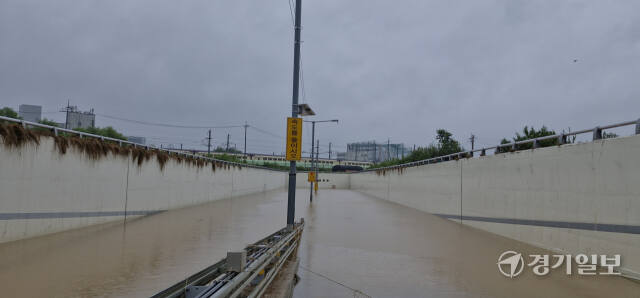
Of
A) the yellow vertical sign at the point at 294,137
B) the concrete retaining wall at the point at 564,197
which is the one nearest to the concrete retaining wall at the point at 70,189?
the yellow vertical sign at the point at 294,137

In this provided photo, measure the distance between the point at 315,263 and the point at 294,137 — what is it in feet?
11.4

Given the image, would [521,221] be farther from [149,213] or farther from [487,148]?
[149,213]

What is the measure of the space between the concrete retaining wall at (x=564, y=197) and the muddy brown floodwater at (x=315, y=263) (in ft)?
2.03

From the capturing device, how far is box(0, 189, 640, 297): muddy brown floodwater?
6852mm

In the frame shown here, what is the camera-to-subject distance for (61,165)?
39.7 feet

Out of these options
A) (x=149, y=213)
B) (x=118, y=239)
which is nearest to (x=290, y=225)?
(x=118, y=239)

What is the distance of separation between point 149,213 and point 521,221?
15.6m

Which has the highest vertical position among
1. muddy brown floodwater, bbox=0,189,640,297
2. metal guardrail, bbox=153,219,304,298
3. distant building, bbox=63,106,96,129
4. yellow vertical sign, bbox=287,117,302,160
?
distant building, bbox=63,106,96,129

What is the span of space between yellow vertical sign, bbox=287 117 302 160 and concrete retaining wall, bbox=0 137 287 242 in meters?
7.12

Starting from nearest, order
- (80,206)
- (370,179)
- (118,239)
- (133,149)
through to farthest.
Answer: (118,239)
(80,206)
(133,149)
(370,179)

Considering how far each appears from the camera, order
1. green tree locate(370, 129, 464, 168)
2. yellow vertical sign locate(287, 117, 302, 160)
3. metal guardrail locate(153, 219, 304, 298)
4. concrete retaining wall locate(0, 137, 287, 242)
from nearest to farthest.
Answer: metal guardrail locate(153, 219, 304, 298), concrete retaining wall locate(0, 137, 287, 242), yellow vertical sign locate(287, 117, 302, 160), green tree locate(370, 129, 464, 168)

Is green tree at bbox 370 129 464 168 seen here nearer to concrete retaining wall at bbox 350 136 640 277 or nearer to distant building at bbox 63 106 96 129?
concrete retaining wall at bbox 350 136 640 277

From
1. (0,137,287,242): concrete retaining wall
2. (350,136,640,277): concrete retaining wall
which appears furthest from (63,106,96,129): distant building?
(350,136,640,277): concrete retaining wall

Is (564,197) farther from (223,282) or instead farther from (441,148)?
(441,148)
